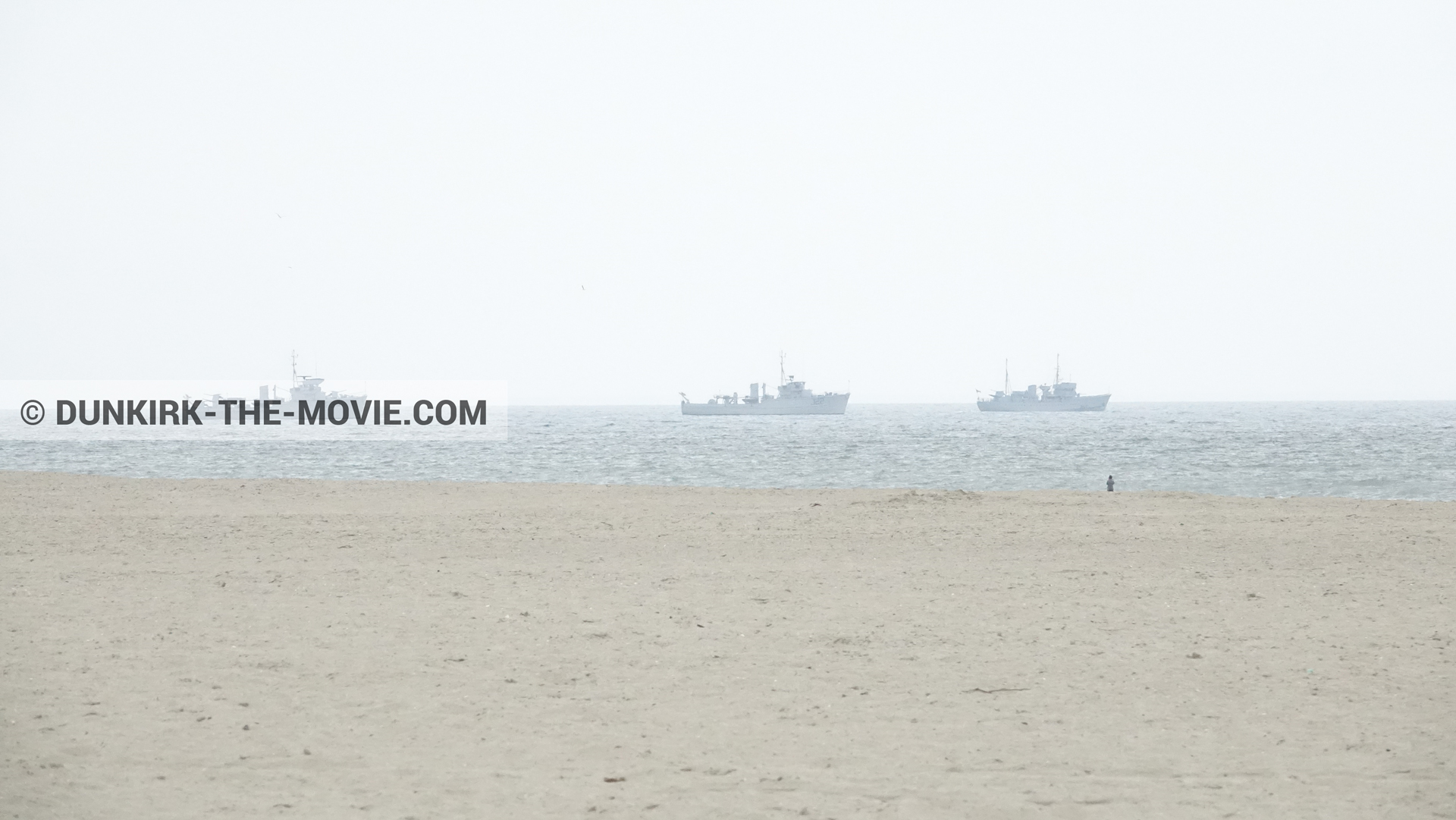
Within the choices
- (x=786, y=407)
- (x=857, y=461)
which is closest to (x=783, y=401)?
(x=786, y=407)

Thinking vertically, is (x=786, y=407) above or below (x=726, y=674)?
above

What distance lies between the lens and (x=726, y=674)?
7676mm

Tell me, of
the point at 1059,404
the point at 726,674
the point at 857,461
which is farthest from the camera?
the point at 1059,404

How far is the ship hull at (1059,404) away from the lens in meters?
173

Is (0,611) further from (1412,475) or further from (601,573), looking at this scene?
(1412,475)

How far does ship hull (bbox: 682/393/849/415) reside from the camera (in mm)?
161125

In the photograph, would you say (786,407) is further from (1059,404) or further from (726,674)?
(726,674)

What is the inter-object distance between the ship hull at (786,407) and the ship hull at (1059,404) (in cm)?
3250

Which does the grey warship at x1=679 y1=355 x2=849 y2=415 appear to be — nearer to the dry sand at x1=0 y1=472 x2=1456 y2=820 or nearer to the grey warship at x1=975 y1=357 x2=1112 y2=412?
the grey warship at x1=975 y1=357 x2=1112 y2=412

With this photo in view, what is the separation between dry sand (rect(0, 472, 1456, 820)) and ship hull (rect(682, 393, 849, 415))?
14554 cm

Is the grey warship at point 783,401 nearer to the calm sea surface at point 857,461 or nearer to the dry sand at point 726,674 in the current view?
the calm sea surface at point 857,461

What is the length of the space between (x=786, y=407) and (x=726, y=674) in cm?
15371

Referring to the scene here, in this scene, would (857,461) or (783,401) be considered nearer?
(857,461)

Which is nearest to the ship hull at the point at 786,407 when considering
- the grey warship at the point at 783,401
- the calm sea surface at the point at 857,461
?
the grey warship at the point at 783,401
